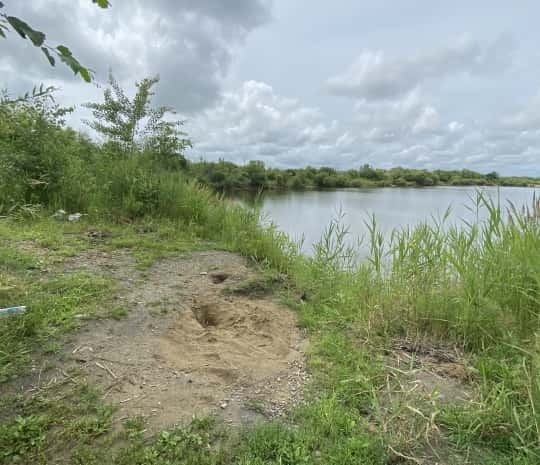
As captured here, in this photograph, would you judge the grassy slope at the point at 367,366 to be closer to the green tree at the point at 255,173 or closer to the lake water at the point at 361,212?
the lake water at the point at 361,212

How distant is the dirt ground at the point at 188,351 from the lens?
158 centimetres

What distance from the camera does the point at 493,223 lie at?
2.31 m

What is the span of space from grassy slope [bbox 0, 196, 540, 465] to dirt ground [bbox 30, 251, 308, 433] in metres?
0.11

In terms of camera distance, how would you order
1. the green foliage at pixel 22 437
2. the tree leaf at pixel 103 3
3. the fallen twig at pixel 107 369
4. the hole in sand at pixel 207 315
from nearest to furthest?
1. the tree leaf at pixel 103 3
2. the green foliage at pixel 22 437
3. the fallen twig at pixel 107 369
4. the hole in sand at pixel 207 315

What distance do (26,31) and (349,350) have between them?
212 cm

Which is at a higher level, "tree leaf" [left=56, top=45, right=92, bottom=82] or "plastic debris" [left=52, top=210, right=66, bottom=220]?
"tree leaf" [left=56, top=45, right=92, bottom=82]

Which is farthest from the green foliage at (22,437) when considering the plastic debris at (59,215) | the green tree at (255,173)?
the green tree at (255,173)

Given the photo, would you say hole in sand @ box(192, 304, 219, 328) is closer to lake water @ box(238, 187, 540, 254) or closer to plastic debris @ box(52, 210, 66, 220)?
lake water @ box(238, 187, 540, 254)

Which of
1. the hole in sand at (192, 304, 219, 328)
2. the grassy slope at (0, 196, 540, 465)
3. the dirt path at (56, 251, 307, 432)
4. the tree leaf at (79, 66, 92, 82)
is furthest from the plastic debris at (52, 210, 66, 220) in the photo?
the tree leaf at (79, 66, 92, 82)

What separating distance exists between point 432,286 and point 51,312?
106 inches

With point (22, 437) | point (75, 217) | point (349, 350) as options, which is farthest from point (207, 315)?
point (75, 217)

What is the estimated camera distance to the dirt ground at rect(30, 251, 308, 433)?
1.58 m

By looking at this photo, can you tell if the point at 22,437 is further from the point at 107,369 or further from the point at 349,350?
the point at 349,350

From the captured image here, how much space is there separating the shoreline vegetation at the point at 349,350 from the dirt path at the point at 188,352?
9 cm
